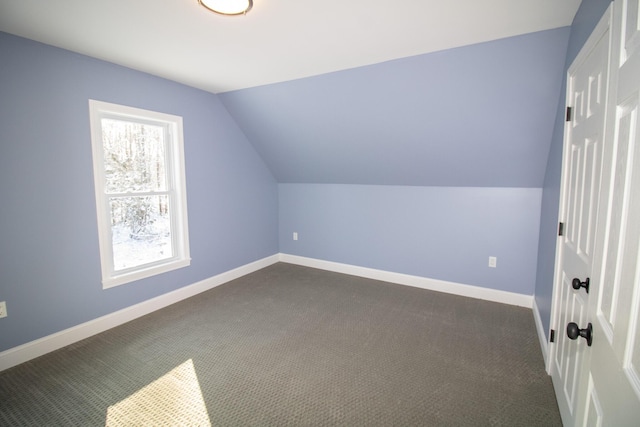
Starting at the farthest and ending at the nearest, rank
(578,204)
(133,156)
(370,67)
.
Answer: (133,156)
(370,67)
(578,204)

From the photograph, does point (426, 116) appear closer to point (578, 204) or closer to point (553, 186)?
point (553, 186)

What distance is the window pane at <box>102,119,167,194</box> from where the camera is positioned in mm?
2746

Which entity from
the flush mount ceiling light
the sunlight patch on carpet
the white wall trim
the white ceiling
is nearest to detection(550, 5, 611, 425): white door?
the white wall trim

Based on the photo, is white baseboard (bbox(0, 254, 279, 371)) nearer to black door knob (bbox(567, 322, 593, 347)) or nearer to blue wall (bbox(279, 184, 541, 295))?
blue wall (bbox(279, 184, 541, 295))

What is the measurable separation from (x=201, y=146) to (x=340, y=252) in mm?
2292

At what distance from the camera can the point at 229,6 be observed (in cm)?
162

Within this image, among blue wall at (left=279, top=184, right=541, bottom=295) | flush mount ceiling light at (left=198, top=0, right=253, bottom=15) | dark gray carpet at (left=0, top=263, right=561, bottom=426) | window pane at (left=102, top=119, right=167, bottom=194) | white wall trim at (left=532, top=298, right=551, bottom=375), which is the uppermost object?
flush mount ceiling light at (left=198, top=0, right=253, bottom=15)

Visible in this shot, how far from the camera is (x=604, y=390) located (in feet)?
2.70

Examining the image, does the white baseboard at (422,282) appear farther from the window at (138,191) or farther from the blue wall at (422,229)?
the window at (138,191)

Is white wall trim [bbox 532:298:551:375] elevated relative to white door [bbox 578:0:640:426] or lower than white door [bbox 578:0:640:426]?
lower

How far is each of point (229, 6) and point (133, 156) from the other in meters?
1.96

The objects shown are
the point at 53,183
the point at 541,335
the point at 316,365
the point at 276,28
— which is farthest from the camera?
the point at 541,335

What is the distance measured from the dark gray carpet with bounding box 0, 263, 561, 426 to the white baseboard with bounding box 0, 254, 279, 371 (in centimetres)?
7

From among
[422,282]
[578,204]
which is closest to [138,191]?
[422,282]
